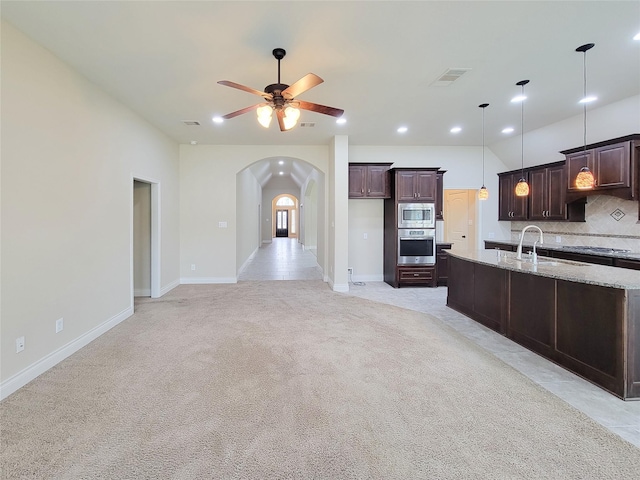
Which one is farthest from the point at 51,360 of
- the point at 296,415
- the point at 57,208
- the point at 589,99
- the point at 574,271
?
the point at 589,99

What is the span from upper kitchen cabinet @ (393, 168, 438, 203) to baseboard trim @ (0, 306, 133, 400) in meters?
5.29

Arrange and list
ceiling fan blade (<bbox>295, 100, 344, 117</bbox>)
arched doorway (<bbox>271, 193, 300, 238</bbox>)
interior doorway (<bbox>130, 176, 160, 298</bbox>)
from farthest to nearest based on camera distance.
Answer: arched doorway (<bbox>271, 193, 300, 238</bbox>)
interior doorway (<bbox>130, 176, 160, 298</bbox>)
ceiling fan blade (<bbox>295, 100, 344, 117</bbox>)

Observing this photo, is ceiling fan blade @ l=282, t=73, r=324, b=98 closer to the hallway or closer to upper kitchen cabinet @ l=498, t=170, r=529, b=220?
the hallway

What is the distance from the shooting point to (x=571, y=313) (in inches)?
111

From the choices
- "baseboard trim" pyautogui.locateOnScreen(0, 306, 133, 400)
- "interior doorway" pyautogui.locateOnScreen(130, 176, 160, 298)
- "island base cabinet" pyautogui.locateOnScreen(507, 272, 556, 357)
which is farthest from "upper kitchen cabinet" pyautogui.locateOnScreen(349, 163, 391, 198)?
"baseboard trim" pyautogui.locateOnScreen(0, 306, 133, 400)

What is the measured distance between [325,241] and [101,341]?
4576 mm

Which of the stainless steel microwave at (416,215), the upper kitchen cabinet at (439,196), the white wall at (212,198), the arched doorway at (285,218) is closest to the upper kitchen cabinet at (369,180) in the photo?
the stainless steel microwave at (416,215)

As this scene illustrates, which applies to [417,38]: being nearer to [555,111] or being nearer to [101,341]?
[555,111]

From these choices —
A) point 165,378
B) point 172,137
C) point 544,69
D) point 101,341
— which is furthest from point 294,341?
point 172,137

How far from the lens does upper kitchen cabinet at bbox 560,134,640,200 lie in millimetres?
4383

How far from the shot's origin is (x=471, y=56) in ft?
10.5


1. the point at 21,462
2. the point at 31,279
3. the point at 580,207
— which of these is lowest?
the point at 21,462

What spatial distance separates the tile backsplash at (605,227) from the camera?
193 inches

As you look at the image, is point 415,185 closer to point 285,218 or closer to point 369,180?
point 369,180
